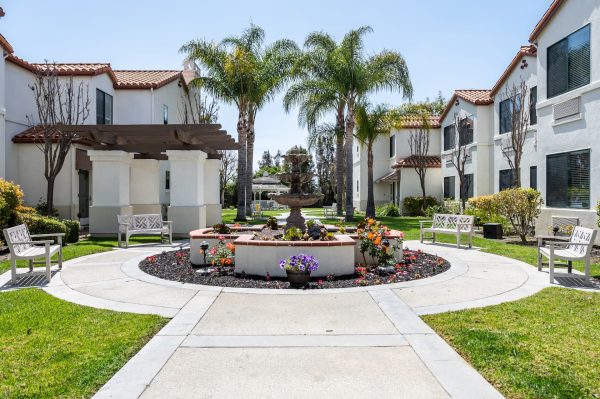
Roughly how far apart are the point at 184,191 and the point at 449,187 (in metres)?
19.1

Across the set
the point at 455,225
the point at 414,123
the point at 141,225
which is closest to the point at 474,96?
the point at 414,123

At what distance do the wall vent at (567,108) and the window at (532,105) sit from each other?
4789 mm

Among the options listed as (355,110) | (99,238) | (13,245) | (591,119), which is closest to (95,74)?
(99,238)

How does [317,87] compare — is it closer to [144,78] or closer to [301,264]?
[144,78]

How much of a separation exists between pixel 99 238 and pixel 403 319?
43.6 feet

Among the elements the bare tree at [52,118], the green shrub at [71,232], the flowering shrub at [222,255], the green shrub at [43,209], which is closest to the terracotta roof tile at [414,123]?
the bare tree at [52,118]

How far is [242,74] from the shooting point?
2397 cm

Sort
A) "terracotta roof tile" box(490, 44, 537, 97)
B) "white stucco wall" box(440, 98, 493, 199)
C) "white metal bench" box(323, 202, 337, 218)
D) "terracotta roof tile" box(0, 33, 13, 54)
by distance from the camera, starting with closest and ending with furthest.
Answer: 1. "terracotta roof tile" box(0, 33, 13, 54)
2. "terracotta roof tile" box(490, 44, 537, 97)
3. "white stucco wall" box(440, 98, 493, 199)
4. "white metal bench" box(323, 202, 337, 218)

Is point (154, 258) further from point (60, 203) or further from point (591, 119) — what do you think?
point (591, 119)

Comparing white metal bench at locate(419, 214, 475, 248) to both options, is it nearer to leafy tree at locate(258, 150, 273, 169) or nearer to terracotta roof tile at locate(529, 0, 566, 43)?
terracotta roof tile at locate(529, 0, 566, 43)

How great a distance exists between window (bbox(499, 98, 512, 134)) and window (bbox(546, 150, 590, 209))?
6.65 metres

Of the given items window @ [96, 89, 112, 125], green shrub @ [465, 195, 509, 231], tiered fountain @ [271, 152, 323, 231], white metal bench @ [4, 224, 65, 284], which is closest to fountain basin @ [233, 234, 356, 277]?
tiered fountain @ [271, 152, 323, 231]

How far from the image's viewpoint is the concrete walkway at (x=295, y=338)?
143 inches

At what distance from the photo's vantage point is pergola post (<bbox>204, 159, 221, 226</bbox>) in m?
18.8
